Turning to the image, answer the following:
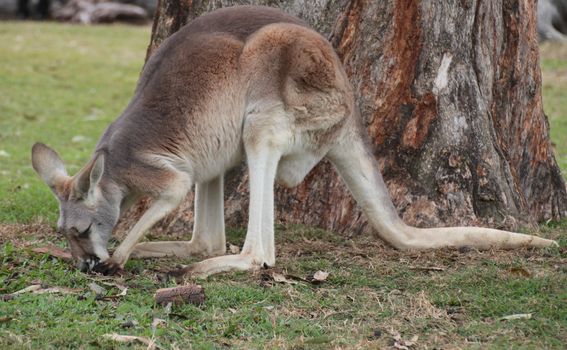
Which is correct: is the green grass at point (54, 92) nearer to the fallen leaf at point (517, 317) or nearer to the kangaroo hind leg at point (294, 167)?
the kangaroo hind leg at point (294, 167)

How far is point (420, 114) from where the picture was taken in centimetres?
518

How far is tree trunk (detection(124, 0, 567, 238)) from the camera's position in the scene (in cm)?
515

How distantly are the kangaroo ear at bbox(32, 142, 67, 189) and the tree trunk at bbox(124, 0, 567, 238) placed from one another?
3.74ft

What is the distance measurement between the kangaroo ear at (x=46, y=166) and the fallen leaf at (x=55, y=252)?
0.35 meters

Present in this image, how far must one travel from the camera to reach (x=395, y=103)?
5.21 m

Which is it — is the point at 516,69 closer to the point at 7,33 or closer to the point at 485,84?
the point at 485,84

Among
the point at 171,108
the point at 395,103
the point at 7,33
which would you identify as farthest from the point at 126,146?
the point at 7,33

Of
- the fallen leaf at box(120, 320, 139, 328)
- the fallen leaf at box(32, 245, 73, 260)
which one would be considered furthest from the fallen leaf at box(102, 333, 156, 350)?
the fallen leaf at box(32, 245, 73, 260)

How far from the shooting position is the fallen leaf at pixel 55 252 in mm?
4613

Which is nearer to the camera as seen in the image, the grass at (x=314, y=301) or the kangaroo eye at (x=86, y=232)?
the grass at (x=314, y=301)

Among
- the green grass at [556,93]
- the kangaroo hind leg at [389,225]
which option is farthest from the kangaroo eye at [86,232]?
the green grass at [556,93]

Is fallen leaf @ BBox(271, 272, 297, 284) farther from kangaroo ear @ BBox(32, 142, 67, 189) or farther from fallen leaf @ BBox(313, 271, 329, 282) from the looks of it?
kangaroo ear @ BBox(32, 142, 67, 189)

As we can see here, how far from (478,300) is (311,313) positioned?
725mm

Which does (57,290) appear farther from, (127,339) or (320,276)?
(320,276)
